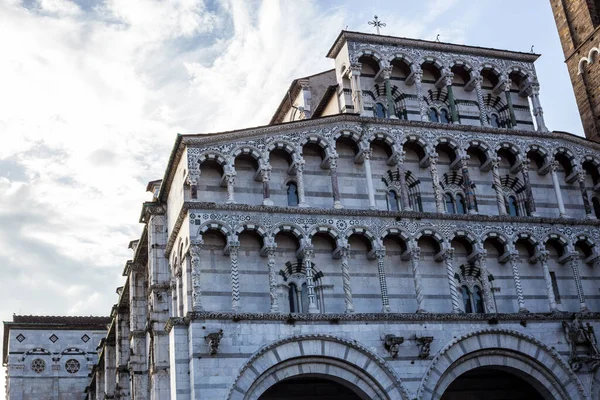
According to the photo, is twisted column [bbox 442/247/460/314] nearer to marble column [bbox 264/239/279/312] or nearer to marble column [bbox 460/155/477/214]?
marble column [bbox 460/155/477/214]

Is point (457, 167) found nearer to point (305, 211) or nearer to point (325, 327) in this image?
point (305, 211)

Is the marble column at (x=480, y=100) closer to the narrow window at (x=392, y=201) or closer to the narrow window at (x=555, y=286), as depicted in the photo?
the narrow window at (x=392, y=201)

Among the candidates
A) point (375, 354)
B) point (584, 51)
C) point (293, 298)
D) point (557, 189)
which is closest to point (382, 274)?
point (375, 354)

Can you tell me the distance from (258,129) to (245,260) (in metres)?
3.14

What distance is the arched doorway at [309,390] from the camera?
20.2 metres

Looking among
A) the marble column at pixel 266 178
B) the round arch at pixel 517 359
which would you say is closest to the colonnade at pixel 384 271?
the round arch at pixel 517 359

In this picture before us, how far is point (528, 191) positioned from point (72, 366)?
2737cm

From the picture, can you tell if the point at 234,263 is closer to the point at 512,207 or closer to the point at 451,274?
the point at 451,274

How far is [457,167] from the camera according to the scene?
851 inches

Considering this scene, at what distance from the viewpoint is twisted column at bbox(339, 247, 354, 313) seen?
1894 cm

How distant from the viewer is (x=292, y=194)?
66.8ft

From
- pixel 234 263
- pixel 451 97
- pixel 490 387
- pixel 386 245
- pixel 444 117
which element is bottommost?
pixel 490 387

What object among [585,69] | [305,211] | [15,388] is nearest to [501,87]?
[585,69]

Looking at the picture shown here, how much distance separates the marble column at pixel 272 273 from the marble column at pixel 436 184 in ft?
14.4
